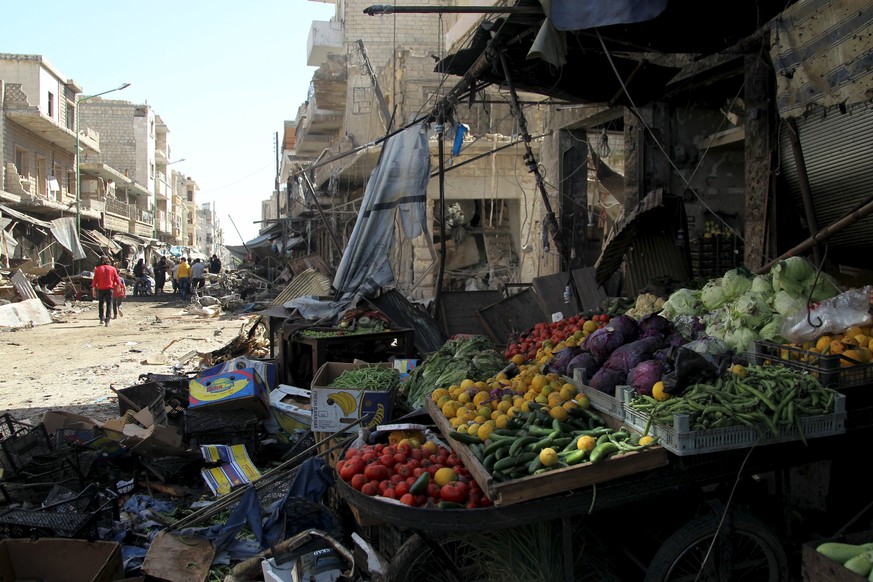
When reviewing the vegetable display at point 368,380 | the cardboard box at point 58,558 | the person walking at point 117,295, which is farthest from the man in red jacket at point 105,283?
the cardboard box at point 58,558

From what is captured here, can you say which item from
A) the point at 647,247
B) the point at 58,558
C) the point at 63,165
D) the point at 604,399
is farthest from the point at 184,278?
the point at 604,399

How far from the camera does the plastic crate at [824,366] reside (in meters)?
3.37

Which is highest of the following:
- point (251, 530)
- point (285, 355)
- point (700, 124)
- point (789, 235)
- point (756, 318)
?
point (700, 124)

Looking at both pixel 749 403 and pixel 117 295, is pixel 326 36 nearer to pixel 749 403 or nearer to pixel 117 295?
pixel 117 295

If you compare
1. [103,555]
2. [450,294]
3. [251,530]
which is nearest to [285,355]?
[450,294]

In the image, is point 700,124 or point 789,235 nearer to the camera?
point 789,235

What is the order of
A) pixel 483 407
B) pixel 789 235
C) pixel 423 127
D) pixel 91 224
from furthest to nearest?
pixel 91 224, pixel 423 127, pixel 789 235, pixel 483 407

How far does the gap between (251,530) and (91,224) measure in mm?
37845

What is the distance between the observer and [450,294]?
30.7ft

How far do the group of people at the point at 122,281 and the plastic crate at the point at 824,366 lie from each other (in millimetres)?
17266

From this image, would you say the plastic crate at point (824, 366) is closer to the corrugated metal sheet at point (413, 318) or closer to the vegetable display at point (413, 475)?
the vegetable display at point (413, 475)

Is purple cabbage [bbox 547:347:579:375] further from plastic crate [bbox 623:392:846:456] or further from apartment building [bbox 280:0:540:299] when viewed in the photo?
apartment building [bbox 280:0:540:299]

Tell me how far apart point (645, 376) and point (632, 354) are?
38 centimetres

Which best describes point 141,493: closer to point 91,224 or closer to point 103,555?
point 103,555
